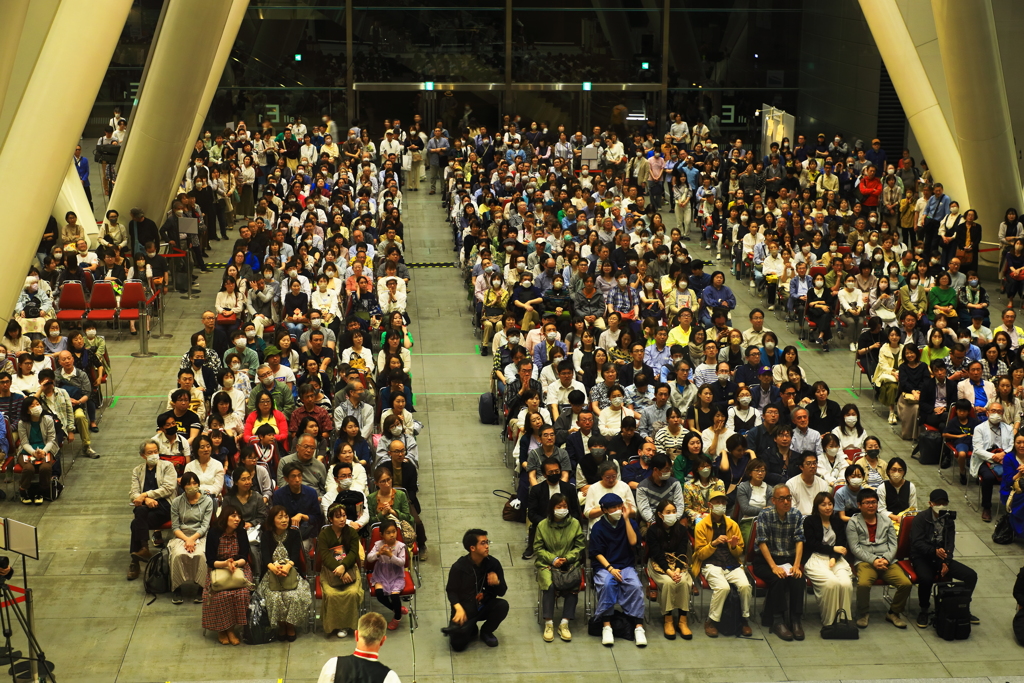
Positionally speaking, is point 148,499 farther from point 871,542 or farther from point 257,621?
point 871,542

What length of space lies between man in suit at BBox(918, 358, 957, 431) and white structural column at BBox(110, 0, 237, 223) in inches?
478

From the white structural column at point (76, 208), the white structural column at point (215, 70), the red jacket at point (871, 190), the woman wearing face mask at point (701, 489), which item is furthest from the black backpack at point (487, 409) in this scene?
the red jacket at point (871, 190)

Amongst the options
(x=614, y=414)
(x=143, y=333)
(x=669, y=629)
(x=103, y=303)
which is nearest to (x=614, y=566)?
(x=669, y=629)

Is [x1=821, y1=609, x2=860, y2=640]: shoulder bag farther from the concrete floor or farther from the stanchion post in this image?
the stanchion post

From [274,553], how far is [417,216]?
17.3 m

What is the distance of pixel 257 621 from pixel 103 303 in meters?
9.20

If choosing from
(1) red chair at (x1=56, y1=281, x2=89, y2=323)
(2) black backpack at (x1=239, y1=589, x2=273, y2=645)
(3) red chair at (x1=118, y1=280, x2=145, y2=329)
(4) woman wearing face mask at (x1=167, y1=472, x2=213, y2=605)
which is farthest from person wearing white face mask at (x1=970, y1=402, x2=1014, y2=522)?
(1) red chair at (x1=56, y1=281, x2=89, y2=323)

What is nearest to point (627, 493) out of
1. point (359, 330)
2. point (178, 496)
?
point (178, 496)

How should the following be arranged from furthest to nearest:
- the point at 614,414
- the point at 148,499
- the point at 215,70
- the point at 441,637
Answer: the point at 215,70 < the point at 614,414 < the point at 148,499 < the point at 441,637

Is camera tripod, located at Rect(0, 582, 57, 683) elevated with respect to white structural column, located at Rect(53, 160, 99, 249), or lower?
lower

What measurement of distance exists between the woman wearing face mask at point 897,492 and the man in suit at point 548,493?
286cm

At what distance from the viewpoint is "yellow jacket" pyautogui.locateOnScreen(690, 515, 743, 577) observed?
10.9 meters

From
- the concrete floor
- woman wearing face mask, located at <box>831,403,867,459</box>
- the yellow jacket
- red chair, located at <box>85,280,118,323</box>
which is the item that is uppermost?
red chair, located at <box>85,280,118,323</box>

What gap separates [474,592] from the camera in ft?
34.2
